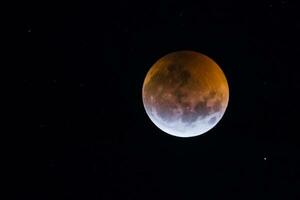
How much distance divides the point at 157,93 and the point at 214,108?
1.29m

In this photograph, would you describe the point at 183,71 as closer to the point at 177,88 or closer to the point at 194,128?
the point at 177,88

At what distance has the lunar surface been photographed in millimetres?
11758

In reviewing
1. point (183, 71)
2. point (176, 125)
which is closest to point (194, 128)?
point (176, 125)

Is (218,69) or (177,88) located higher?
(218,69)

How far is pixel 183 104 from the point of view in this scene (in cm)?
1178

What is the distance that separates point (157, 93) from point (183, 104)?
2.01 ft

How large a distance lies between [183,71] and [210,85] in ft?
2.12

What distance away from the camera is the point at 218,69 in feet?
40.8

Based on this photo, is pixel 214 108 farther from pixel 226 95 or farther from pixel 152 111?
pixel 152 111

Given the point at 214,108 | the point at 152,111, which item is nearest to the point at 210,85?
the point at 214,108

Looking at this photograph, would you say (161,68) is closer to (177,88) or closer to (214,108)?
(177,88)

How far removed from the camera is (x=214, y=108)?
12125 mm

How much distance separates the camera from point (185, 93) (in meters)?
11.7

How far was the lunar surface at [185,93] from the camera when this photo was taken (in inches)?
463
